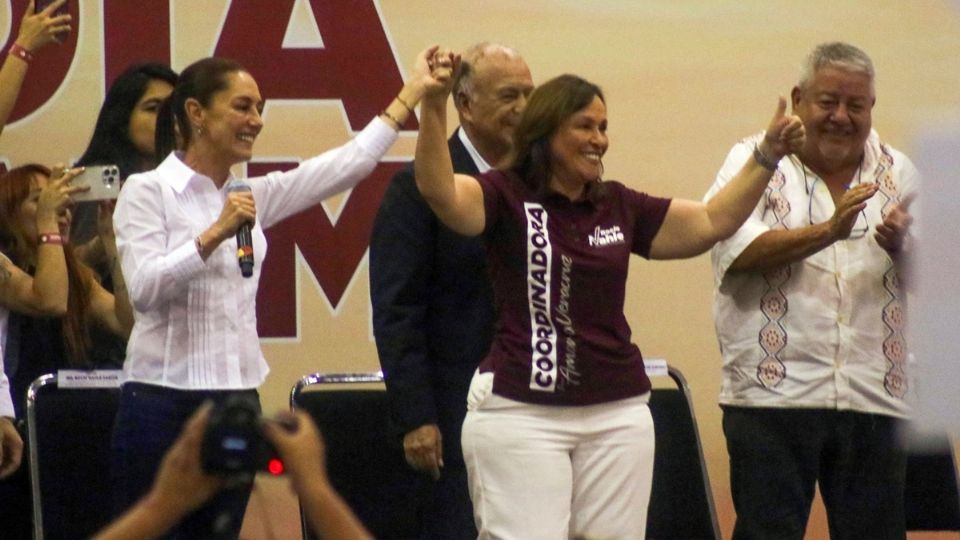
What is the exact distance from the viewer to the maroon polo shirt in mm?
3012

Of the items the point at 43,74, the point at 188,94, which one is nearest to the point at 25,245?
the point at 43,74

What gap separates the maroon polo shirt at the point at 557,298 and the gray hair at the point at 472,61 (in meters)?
0.47

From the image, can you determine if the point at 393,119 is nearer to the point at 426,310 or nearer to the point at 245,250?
the point at 426,310

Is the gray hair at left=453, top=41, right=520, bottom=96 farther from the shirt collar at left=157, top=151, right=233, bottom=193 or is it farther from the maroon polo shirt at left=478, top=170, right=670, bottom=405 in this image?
the shirt collar at left=157, top=151, right=233, bottom=193

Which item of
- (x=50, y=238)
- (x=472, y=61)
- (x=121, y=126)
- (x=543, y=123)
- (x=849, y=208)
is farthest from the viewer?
(x=121, y=126)

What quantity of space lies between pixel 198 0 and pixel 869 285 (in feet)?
6.84

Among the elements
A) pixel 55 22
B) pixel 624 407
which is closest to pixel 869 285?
pixel 624 407

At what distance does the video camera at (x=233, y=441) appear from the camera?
1337 mm

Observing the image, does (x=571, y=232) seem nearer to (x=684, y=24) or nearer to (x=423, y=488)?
(x=423, y=488)

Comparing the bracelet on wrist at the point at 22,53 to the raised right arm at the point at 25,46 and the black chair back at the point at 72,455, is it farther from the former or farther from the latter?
the black chair back at the point at 72,455

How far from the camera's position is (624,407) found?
3.07 m

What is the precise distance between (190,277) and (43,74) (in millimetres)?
1683

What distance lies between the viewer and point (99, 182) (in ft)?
12.0

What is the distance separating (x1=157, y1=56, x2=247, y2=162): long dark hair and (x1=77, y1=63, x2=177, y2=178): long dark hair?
61 cm
